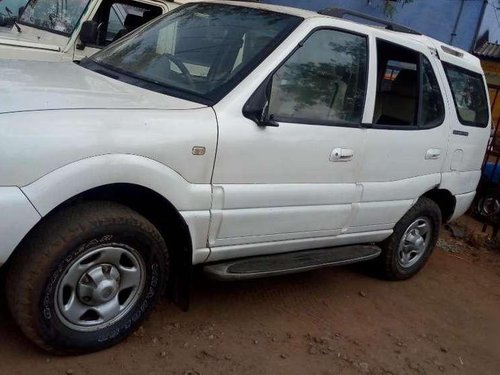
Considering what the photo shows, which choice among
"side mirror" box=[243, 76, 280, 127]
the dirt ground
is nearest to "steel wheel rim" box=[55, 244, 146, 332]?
the dirt ground

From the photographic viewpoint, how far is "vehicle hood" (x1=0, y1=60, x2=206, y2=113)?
9.21 feet

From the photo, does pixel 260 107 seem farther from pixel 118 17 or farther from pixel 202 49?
pixel 118 17

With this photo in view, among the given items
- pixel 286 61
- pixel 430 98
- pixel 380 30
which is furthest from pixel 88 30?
pixel 430 98

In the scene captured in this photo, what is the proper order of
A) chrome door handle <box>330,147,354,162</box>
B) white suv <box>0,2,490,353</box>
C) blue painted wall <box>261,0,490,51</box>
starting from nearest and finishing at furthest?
white suv <box>0,2,490,353</box>, chrome door handle <box>330,147,354,162</box>, blue painted wall <box>261,0,490,51</box>

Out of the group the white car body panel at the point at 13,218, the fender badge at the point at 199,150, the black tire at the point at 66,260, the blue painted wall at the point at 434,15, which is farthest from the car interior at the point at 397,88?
the blue painted wall at the point at 434,15

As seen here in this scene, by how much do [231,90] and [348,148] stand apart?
0.97m

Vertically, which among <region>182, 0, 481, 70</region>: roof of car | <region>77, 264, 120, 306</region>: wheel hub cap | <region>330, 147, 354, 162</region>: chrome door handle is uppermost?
<region>182, 0, 481, 70</region>: roof of car

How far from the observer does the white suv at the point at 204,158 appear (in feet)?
9.15

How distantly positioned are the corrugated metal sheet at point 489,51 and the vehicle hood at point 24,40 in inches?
393

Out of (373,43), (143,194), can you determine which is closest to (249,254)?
(143,194)

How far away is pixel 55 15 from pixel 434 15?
9827 mm

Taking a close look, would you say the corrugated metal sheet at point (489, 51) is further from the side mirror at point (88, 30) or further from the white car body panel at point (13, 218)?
the white car body panel at point (13, 218)

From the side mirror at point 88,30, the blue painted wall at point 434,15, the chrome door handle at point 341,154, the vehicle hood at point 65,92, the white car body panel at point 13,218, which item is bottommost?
the white car body panel at point 13,218

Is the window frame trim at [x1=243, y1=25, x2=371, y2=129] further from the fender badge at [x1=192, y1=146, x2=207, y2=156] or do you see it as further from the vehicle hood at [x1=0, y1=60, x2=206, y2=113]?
the vehicle hood at [x1=0, y1=60, x2=206, y2=113]
